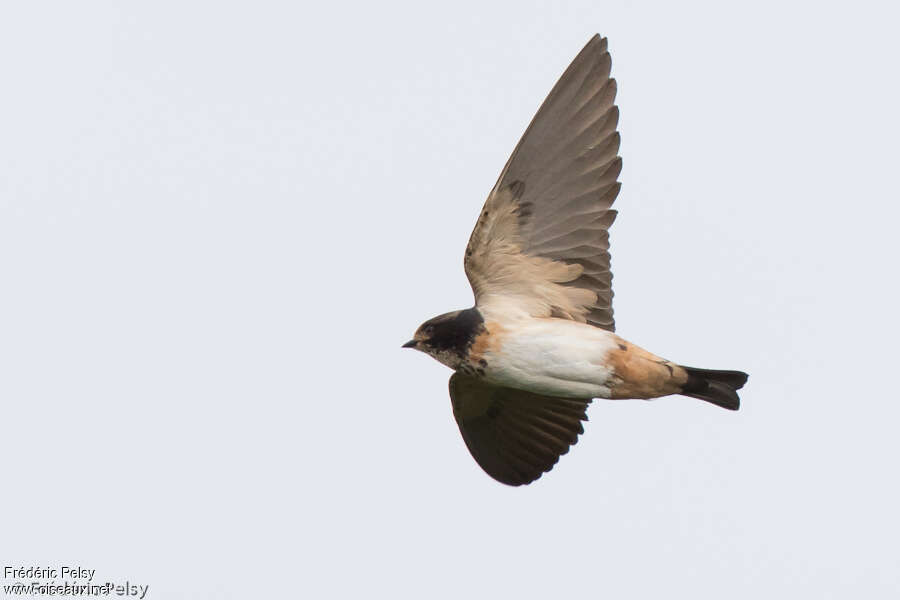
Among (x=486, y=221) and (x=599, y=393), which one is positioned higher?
(x=486, y=221)

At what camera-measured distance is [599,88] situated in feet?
26.2

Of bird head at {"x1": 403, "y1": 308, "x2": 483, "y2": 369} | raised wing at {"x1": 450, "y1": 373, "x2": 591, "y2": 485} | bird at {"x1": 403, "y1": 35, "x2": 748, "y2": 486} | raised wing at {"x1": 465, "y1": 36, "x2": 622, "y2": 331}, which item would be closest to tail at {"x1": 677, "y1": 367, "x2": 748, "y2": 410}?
bird at {"x1": 403, "y1": 35, "x2": 748, "y2": 486}

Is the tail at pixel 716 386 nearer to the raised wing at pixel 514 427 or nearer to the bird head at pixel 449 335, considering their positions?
the raised wing at pixel 514 427

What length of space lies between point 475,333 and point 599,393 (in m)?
0.82

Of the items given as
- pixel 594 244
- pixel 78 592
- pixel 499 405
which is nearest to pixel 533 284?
pixel 594 244

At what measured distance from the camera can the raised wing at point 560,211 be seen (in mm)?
7973

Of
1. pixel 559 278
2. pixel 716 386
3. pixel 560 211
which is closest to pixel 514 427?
pixel 559 278

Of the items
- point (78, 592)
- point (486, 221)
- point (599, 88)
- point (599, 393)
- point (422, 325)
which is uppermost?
point (599, 88)

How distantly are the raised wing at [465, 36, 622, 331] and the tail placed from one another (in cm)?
59

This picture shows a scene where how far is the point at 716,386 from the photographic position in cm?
815

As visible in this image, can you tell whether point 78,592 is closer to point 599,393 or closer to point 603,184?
point 599,393

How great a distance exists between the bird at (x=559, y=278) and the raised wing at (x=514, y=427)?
811 mm

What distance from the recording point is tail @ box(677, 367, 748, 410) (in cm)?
808

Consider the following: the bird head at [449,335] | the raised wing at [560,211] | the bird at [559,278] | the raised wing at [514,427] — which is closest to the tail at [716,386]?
the bird at [559,278]
